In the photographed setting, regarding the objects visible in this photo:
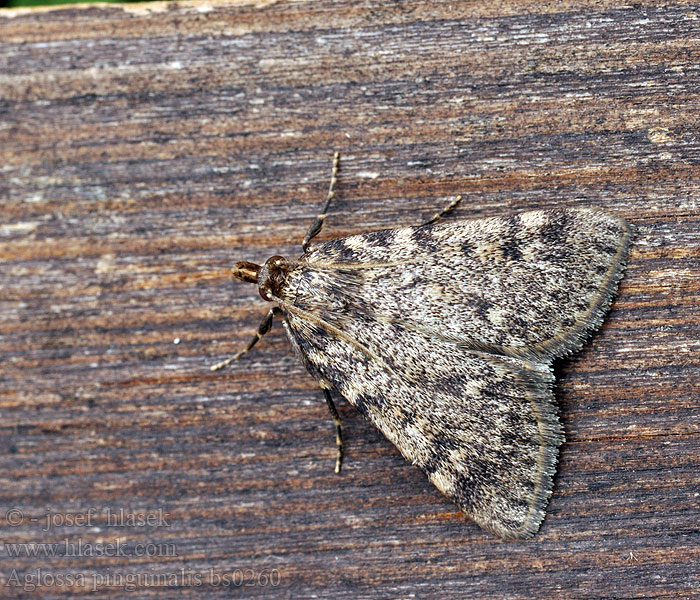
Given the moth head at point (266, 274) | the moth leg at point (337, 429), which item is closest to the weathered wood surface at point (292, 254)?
the moth leg at point (337, 429)

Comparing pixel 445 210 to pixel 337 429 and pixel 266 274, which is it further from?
pixel 337 429

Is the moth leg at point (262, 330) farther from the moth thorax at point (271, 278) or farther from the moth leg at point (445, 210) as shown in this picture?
the moth leg at point (445, 210)

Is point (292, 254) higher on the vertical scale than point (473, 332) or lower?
higher

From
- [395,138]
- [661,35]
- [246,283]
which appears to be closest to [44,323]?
[246,283]

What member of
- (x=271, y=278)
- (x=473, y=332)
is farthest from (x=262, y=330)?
(x=473, y=332)

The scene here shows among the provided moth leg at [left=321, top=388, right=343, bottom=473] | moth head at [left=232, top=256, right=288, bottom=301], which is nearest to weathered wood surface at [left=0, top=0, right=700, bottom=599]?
moth leg at [left=321, top=388, right=343, bottom=473]

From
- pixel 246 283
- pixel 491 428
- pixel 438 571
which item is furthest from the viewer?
pixel 246 283

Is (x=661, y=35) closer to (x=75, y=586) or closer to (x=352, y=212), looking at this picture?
(x=352, y=212)
